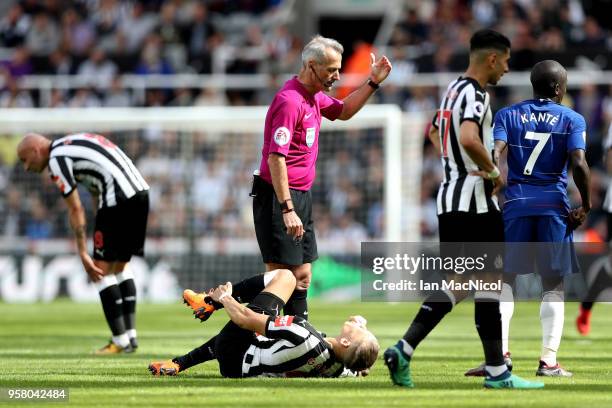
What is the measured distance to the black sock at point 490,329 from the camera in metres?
8.46

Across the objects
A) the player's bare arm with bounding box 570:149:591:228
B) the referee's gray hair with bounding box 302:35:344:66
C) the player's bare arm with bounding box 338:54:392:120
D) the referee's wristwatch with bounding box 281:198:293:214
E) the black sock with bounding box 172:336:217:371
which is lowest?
the black sock with bounding box 172:336:217:371

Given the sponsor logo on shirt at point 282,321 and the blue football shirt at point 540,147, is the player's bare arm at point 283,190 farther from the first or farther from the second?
the blue football shirt at point 540,147

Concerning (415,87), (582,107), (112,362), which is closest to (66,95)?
(415,87)

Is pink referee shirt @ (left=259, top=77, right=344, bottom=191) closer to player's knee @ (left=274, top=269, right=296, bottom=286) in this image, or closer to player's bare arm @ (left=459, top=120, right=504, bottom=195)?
player's knee @ (left=274, top=269, right=296, bottom=286)

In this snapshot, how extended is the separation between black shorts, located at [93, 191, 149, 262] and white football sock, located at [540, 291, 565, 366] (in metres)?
4.29

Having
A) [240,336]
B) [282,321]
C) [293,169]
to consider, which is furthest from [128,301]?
[282,321]

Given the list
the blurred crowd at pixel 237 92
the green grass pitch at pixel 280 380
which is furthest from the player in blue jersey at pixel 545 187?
the blurred crowd at pixel 237 92

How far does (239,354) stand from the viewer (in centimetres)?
920

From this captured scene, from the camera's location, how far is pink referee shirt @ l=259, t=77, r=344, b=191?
923cm

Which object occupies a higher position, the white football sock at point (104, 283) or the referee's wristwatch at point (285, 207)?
the referee's wristwatch at point (285, 207)

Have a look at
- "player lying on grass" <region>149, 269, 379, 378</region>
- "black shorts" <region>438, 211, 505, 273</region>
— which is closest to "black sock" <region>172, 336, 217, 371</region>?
"player lying on grass" <region>149, 269, 379, 378</region>

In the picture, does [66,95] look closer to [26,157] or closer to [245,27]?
[245,27]

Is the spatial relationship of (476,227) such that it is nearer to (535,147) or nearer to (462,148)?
(462,148)

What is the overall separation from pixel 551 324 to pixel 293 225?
2182 millimetres
